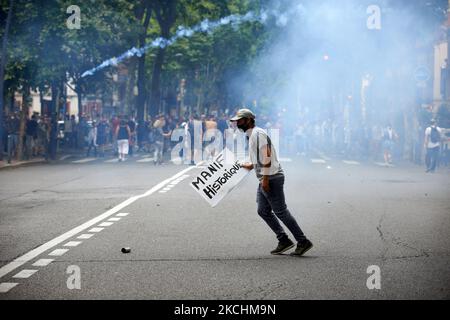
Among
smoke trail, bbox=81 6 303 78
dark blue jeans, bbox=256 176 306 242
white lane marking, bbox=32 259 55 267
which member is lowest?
white lane marking, bbox=32 259 55 267

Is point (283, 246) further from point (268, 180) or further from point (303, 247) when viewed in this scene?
point (268, 180)

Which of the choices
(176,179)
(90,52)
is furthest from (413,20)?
(176,179)

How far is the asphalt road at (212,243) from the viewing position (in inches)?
316

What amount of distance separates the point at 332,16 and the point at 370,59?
4274 millimetres

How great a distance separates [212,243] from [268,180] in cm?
143

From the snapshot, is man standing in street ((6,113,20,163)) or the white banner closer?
Answer: the white banner

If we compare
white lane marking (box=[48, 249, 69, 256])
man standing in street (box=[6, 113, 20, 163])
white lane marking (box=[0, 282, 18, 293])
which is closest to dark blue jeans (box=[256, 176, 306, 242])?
white lane marking (box=[48, 249, 69, 256])

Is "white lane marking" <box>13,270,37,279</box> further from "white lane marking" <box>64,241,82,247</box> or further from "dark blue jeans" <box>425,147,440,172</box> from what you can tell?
"dark blue jeans" <box>425,147,440,172</box>

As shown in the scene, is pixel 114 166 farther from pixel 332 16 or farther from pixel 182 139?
pixel 332 16

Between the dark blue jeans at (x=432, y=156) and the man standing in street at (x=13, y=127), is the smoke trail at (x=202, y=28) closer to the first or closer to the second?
the man standing in street at (x=13, y=127)

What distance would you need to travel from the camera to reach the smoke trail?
3784cm

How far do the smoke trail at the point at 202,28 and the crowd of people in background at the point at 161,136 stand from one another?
2.53m

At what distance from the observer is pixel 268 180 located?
10.1 m

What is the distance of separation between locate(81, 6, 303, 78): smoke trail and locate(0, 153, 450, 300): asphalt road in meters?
17.4
